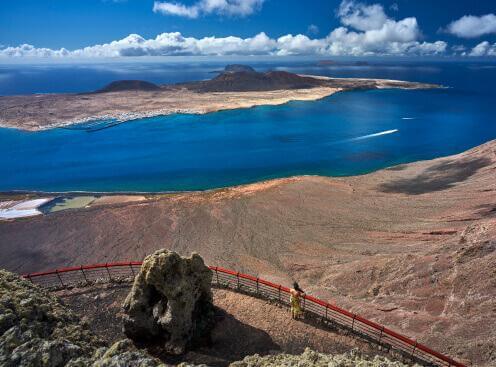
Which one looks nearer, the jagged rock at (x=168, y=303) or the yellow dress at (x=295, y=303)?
the jagged rock at (x=168, y=303)

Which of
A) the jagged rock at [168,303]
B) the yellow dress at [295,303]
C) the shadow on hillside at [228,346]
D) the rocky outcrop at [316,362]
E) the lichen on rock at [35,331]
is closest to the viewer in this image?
the lichen on rock at [35,331]

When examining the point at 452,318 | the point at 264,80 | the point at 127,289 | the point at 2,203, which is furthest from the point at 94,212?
the point at 264,80

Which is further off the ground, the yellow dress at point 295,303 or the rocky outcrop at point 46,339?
the rocky outcrop at point 46,339

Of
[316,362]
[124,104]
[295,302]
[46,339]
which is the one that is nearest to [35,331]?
[46,339]

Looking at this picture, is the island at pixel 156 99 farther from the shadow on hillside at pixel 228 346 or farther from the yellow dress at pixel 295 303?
the yellow dress at pixel 295 303

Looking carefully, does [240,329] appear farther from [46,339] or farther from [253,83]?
[253,83]

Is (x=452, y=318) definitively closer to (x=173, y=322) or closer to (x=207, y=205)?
(x=173, y=322)

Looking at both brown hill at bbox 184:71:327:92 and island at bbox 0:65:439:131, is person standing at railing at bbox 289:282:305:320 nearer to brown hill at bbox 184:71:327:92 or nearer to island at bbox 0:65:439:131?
island at bbox 0:65:439:131

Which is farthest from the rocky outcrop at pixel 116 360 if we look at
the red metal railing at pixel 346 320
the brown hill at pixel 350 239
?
the brown hill at pixel 350 239
